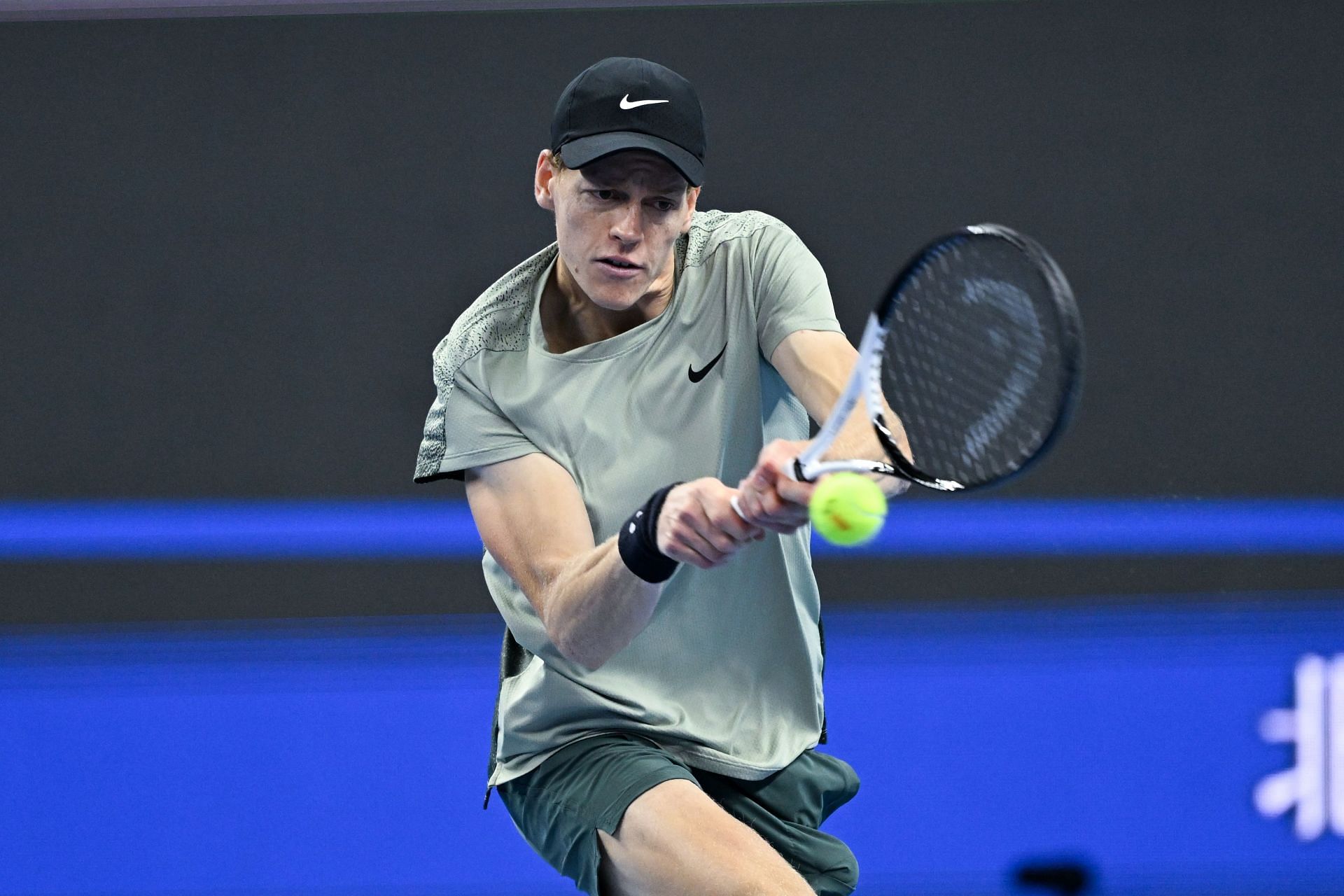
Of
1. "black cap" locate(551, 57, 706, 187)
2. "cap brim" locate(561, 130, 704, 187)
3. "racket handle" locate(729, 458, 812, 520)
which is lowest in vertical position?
"racket handle" locate(729, 458, 812, 520)

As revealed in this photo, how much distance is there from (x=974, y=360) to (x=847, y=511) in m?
0.74

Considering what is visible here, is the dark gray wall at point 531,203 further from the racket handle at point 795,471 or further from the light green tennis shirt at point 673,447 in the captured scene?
the racket handle at point 795,471

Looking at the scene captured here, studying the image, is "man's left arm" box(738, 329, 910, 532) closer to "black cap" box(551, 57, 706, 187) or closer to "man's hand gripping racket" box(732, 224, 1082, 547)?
"man's hand gripping racket" box(732, 224, 1082, 547)

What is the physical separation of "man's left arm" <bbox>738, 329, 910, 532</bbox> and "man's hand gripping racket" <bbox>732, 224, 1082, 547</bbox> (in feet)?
0.06

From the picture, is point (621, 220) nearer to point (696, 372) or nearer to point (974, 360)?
point (696, 372)

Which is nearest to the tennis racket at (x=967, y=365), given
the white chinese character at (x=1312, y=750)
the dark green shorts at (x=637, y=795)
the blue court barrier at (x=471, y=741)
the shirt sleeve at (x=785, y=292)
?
the shirt sleeve at (x=785, y=292)

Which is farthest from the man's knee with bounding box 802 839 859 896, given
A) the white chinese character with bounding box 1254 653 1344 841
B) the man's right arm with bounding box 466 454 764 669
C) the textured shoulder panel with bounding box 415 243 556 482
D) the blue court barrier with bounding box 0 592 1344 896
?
the white chinese character with bounding box 1254 653 1344 841

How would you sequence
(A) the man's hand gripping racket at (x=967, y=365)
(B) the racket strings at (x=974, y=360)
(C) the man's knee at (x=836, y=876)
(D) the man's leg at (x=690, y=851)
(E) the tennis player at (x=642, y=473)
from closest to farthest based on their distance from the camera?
1. (A) the man's hand gripping racket at (x=967, y=365)
2. (B) the racket strings at (x=974, y=360)
3. (D) the man's leg at (x=690, y=851)
4. (E) the tennis player at (x=642, y=473)
5. (C) the man's knee at (x=836, y=876)

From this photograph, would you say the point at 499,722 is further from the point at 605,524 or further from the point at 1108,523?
the point at 1108,523

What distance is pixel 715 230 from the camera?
2119 millimetres

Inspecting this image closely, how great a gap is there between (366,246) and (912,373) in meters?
1.57

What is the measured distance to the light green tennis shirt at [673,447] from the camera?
2020 millimetres

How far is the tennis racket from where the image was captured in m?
1.53

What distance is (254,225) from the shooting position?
327 cm
